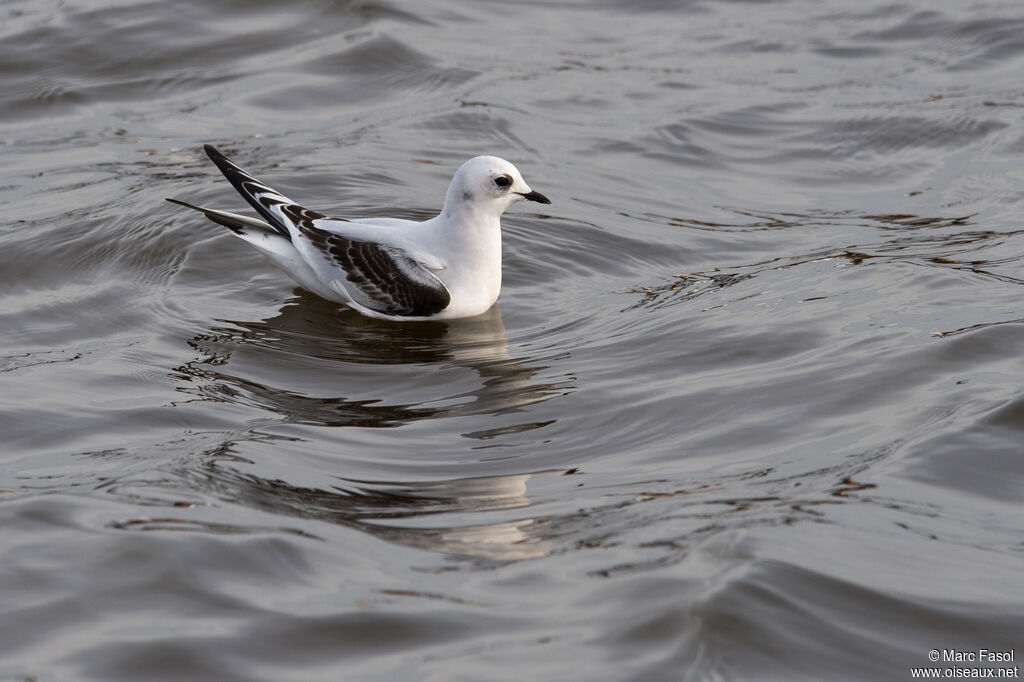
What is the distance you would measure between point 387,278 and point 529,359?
1.11 m

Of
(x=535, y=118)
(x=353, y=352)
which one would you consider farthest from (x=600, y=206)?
(x=353, y=352)

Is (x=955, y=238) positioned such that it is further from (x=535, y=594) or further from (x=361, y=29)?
(x=361, y=29)

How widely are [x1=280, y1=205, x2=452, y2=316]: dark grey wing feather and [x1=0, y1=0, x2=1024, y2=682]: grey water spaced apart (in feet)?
0.58

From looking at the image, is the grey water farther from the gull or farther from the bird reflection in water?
the gull

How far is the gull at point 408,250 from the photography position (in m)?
7.41

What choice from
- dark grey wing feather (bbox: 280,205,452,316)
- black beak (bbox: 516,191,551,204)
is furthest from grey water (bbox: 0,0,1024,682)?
black beak (bbox: 516,191,551,204)

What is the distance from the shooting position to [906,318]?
6.83m

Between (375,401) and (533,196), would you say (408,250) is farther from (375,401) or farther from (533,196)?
(375,401)

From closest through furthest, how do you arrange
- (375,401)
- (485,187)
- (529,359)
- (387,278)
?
1. (375,401)
2. (529,359)
3. (387,278)
4. (485,187)

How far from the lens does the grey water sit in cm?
411

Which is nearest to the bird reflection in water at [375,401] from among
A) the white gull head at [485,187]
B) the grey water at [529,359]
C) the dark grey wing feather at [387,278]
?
the grey water at [529,359]

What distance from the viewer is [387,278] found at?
7398mm

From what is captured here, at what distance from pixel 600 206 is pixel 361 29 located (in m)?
4.58

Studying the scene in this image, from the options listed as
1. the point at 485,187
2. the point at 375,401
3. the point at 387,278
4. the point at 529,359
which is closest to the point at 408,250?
the point at 387,278
